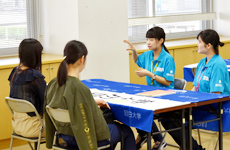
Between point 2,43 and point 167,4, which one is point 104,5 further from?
point 167,4

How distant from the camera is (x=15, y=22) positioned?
546cm

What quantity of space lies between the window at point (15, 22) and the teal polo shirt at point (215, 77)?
102 inches

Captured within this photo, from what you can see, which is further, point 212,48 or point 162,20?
point 162,20

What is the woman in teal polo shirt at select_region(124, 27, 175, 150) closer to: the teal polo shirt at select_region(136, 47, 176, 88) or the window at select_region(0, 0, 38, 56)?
the teal polo shirt at select_region(136, 47, 176, 88)

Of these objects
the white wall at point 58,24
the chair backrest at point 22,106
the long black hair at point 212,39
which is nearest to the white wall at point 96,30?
the white wall at point 58,24

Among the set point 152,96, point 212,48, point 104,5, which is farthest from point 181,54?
point 152,96

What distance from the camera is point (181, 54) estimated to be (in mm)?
6188

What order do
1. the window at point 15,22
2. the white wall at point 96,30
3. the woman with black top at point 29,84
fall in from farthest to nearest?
the window at point 15,22, the white wall at point 96,30, the woman with black top at point 29,84

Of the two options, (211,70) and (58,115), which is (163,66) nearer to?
(211,70)

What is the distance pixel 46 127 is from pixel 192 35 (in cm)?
467

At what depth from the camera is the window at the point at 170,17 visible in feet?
21.6

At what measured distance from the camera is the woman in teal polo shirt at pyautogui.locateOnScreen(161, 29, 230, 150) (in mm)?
3600

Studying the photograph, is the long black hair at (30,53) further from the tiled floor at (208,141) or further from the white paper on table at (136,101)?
the tiled floor at (208,141)

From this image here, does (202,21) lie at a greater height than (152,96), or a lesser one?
greater
